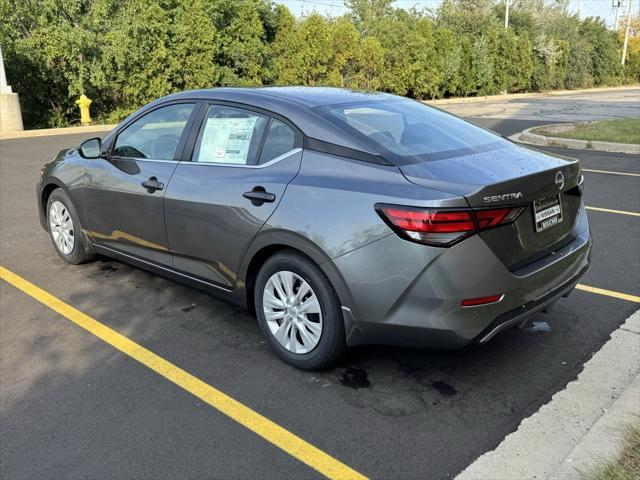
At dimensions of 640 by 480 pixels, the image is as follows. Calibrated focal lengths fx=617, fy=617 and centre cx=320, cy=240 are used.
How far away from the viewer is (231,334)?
4.16m

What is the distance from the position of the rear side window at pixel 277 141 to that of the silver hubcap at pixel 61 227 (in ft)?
8.09

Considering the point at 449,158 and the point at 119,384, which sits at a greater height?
the point at 449,158

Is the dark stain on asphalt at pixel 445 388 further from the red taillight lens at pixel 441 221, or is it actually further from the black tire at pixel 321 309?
the red taillight lens at pixel 441 221

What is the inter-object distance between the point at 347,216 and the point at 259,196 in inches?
26.2

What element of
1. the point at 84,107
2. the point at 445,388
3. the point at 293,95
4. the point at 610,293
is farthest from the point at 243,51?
the point at 445,388

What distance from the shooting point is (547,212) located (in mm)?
3383

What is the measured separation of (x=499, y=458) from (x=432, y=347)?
2.04 feet

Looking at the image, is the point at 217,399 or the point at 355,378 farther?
the point at 355,378

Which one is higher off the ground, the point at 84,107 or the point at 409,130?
the point at 84,107

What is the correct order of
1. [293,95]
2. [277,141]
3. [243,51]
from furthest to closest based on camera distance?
[243,51] < [293,95] < [277,141]

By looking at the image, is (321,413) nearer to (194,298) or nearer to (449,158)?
(449,158)

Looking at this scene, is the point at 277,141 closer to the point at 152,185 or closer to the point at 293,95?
the point at 293,95

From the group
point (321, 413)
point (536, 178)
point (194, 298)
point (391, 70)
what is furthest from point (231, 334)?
point (391, 70)

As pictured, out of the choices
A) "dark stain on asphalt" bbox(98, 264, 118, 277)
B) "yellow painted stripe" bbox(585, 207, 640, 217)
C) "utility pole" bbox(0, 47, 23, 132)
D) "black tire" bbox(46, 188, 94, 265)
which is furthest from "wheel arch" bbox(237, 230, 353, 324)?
"utility pole" bbox(0, 47, 23, 132)
